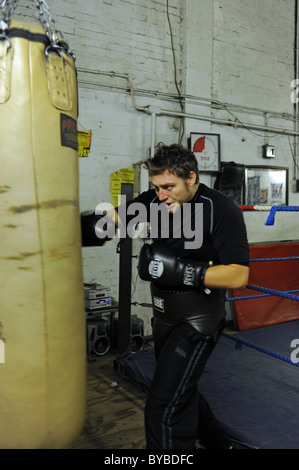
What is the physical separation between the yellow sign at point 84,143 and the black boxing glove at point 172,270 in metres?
2.26

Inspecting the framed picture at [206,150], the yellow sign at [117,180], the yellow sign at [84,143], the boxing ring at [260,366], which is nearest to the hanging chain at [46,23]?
the boxing ring at [260,366]

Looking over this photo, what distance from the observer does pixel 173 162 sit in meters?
1.82

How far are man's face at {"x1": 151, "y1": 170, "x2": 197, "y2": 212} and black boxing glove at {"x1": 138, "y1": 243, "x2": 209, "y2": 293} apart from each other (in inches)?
8.5

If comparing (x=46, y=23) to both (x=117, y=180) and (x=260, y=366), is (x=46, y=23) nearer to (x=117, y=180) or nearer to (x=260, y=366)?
(x=117, y=180)

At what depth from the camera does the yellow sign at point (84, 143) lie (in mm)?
3893

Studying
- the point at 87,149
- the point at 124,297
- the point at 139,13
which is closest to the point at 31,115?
the point at 124,297

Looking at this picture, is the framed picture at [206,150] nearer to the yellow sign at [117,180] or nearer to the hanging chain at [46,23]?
the yellow sign at [117,180]

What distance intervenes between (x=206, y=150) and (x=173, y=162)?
3.00 metres

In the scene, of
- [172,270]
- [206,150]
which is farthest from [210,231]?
[206,150]

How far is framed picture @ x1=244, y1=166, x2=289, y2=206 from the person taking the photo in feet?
16.9

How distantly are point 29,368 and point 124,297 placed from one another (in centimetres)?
214
